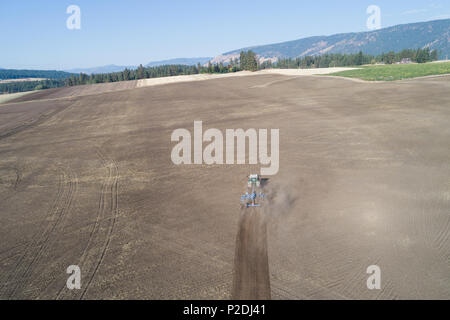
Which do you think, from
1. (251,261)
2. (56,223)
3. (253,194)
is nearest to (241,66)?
(253,194)

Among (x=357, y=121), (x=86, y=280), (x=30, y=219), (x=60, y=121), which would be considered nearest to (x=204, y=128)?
(x=357, y=121)

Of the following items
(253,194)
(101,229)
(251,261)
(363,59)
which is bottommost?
(251,261)

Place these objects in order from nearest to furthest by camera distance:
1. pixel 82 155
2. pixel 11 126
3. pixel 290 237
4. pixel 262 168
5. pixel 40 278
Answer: pixel 40 278 → pixel 290 237 → pixel 262 168 → pixel 82 155 → pixel 11 126

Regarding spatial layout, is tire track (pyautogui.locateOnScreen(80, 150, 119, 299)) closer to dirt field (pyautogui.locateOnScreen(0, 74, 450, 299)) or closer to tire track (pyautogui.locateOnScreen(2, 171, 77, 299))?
dirt field (pyautogui.locateOnScreen(0, 74, 450, 299))

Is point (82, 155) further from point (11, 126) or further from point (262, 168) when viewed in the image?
point (11, 126)

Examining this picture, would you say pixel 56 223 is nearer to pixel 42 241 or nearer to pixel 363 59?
pixel 42 241
